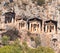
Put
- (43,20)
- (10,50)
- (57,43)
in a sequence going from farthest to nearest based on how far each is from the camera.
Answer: (43,20)
(57,43)
(10,50)

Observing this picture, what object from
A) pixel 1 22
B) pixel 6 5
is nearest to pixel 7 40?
pixel 1 22

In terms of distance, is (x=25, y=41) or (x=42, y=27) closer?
(x=25, y=41)

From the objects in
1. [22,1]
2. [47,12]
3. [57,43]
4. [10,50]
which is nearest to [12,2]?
[22,1]

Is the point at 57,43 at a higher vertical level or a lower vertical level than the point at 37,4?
lower

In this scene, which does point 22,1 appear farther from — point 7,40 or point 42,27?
point 7,40

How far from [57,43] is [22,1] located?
1596 cm

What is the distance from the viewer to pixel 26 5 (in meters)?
86.4

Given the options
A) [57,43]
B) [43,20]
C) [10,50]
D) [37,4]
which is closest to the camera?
[10,50]

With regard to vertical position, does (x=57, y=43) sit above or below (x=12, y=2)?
below

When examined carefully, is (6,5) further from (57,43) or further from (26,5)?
(57,43)

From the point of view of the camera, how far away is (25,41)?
74.1m

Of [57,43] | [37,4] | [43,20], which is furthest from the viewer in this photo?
[37,4]

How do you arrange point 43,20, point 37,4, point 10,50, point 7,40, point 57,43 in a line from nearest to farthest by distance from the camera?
1. point 10,50
2. point 7,40
3. point 57,43
4. point 43,20
5. point 37,4

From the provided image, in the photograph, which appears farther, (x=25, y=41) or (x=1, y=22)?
(x=1, y=22)
